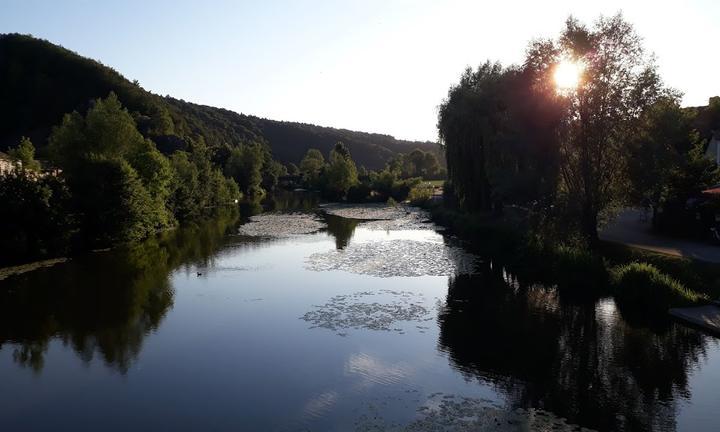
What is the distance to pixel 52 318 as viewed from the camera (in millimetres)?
20766

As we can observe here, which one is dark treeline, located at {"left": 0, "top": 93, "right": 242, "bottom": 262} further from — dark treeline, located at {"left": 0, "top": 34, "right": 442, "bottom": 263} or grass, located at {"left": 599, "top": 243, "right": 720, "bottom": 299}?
grass, located at {"left": 599, "top": 243, "right": 720, "bottom": 299}

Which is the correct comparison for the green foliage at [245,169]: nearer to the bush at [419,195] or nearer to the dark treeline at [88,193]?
the bush at [419,195]

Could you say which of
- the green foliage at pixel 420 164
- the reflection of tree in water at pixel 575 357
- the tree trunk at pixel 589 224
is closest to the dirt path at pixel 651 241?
the tree trunk at pixel 589 224

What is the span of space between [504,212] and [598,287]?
57.0ft

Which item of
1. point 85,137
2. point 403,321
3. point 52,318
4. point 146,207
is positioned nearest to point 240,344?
point 403,321

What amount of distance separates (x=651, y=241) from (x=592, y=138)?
6095mm

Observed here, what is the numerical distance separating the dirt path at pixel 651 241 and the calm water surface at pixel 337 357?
17.0 ft

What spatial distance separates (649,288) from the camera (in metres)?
20.5

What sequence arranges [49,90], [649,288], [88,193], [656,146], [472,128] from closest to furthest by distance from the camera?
[649,288] → [656,146] → [88,193] → [472,128] → [49,90]

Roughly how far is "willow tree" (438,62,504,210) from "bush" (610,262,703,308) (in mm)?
16982

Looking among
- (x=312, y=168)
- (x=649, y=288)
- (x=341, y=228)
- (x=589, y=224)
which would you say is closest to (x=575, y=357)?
(x=649, y=288)

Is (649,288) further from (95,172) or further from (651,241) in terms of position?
(95,172)

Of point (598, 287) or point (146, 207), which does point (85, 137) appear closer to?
point (146, 207)

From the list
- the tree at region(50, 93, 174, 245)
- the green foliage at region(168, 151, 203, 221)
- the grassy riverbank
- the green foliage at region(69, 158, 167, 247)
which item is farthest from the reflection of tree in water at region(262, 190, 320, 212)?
the grassy riverbank
